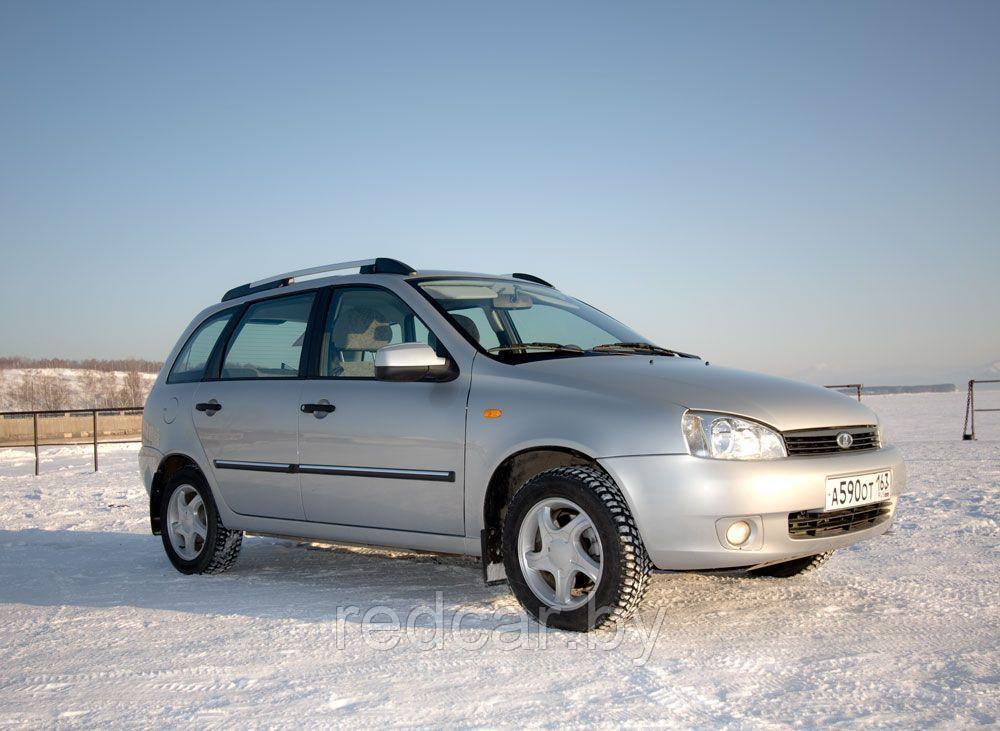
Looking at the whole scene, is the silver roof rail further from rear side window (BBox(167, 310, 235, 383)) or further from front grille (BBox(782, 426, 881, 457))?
front grille (BBox(782, 426, 881, 457))

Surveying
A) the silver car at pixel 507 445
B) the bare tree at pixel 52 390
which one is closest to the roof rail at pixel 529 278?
the silver car at pixel 507 445

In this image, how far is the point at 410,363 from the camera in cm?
441

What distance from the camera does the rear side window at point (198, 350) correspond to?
6.18 metres

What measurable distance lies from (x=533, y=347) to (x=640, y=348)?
2.40 feet

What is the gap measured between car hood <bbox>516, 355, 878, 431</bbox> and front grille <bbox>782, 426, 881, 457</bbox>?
0.10 feet

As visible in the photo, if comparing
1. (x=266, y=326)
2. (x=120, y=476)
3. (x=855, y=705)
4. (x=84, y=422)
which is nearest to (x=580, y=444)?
(x=855, y=705)

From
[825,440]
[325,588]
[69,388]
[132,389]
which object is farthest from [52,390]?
[825,440]

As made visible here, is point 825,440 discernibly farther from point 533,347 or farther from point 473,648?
point 473,648

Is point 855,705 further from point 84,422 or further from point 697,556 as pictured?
point 84,422

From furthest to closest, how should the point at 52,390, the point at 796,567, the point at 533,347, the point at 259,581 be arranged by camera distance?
1. the point at 52,390
2. the point at 259,581
3. the point at 796,567
4. the point at 533,347

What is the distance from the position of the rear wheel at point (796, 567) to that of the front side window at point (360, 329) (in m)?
2.34

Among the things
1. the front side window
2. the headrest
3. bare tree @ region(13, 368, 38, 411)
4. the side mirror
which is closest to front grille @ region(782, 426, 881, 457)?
the side mirror

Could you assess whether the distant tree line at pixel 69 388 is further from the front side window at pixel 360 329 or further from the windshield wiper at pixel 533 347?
the windshield wiper at pixel 533 347

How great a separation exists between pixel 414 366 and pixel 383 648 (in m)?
1.33
